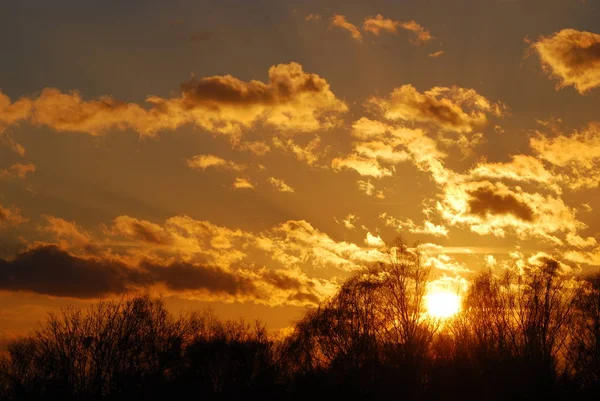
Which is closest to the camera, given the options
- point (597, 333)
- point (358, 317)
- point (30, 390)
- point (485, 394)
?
point (485, 394)

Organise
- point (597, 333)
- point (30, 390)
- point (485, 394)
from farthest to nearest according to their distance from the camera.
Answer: point (30, 390) → point (597, 333) → point (485, 394)

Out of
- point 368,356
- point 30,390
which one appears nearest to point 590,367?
point 368,356

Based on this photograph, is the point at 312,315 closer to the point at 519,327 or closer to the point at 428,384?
the point at 428,384

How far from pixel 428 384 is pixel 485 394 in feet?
20.5

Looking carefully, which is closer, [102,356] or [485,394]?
[485,394]

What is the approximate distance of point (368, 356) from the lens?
247 ft

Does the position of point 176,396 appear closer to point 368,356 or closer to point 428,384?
point 368,356

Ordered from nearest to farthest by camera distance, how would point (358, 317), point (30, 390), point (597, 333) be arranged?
point (597, 333) < point (358, 317) < point (30, 390)

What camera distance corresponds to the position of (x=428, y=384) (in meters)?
70.2

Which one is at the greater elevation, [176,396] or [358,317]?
[358,317]

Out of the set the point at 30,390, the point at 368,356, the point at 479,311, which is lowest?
the point at 30,390

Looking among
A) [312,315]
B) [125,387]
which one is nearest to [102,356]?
[125,387]

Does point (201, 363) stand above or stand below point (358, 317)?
below

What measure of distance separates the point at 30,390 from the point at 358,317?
4123 centimetres
